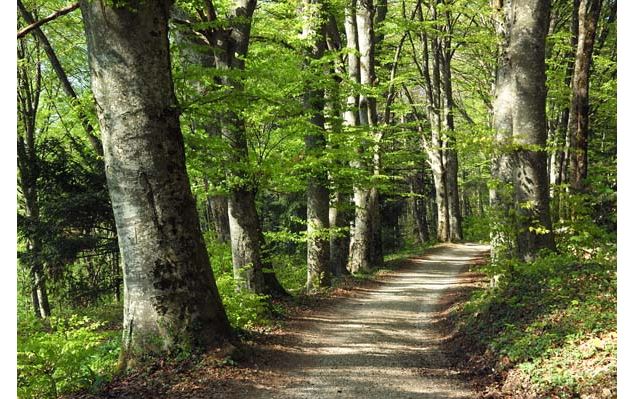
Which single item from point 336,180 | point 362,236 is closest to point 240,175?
point 336,180

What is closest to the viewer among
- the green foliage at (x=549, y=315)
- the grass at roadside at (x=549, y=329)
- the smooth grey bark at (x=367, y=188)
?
the grass at roadside at (x=549, y=329)

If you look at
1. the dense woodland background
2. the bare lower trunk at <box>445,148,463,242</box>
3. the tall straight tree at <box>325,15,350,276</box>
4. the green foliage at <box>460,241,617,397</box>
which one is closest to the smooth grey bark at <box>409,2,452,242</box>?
the bare lower trunk at <box>445,148,463,242</box>

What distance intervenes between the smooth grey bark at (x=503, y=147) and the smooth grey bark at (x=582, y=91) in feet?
10.8

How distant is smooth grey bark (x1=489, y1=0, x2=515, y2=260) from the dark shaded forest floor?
80.1 inches

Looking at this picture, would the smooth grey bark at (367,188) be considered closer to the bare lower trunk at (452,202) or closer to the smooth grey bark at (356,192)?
the smooth grey bark at (356,192)

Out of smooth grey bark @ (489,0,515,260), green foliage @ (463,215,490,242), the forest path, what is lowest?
the forest path

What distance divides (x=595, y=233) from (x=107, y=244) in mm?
11760

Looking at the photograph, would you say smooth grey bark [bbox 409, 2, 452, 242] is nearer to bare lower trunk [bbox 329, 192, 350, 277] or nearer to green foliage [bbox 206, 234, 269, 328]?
bare lower trunk [bbox 329, 192, 350, 277]

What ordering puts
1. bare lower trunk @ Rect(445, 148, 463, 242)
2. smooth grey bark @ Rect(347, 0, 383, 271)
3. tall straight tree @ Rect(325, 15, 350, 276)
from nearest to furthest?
tall straight tree @ Rect(325, 15, 350, 276)
smooth grey bark @ Rect(347, 0, 383, 271)
bare lower trunk @ Rect(445, 148, 463, 242)

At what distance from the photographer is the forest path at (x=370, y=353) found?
606cm

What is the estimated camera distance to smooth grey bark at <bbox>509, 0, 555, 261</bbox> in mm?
8656

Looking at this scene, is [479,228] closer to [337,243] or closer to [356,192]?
[337,243]

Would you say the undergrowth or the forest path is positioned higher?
the undergrowth

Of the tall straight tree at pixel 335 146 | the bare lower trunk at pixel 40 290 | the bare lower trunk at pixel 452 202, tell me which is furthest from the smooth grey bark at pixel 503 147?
the bare lower trunk at pixel 452 202
